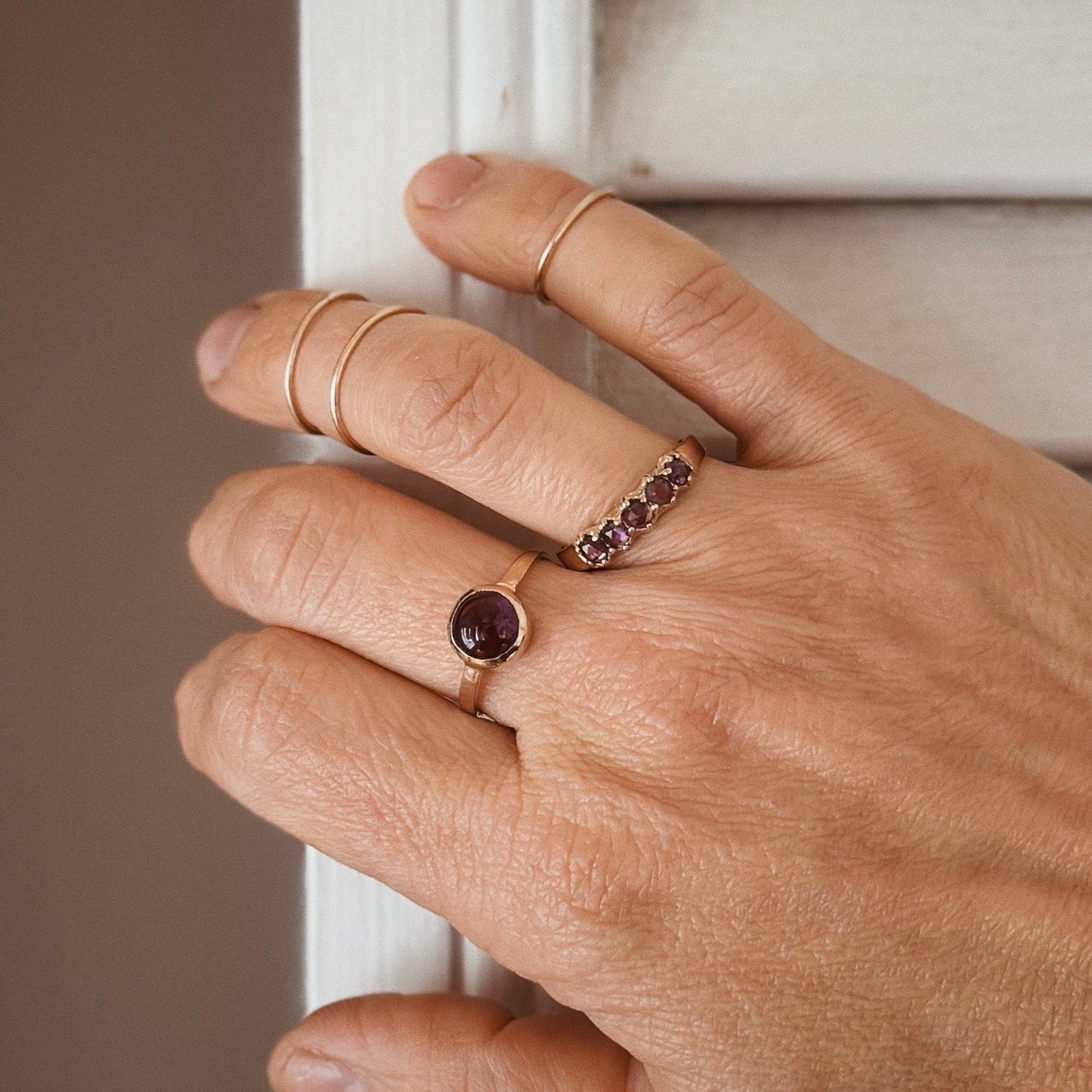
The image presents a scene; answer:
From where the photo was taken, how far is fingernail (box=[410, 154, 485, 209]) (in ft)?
1.72

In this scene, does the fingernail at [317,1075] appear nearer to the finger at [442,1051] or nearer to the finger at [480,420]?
the finger at [442,1051]

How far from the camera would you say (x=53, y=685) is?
0.73 m

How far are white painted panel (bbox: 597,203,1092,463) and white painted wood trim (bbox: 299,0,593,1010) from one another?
126mm

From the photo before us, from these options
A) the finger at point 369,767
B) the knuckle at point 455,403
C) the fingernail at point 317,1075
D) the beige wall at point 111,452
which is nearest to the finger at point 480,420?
the knuckle at point 455,403

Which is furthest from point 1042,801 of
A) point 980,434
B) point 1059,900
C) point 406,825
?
point 406,825

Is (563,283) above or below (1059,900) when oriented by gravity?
above

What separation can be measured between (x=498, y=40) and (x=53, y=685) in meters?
0.57

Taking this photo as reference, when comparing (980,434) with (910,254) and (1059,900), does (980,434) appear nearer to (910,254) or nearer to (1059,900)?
(910,254)

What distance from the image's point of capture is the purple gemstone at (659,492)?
494 millimetres

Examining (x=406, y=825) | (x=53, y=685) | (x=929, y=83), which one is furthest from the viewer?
(x=53, y=685)

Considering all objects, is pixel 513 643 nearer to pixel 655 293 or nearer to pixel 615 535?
pixel 615 535

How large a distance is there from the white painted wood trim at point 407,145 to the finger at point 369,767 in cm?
10

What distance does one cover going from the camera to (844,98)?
0.61m

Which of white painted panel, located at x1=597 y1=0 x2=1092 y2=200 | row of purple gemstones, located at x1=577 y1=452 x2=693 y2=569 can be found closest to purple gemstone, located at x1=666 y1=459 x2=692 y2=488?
row of purple gemstones, located at x1=577 y1=452 x2=693 y2=569
